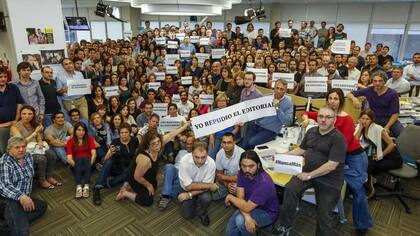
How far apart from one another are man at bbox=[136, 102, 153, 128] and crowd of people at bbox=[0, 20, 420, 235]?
0.08 ft

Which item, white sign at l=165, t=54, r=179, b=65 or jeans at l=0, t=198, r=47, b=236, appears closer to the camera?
jeans at l=0, t=198, r=47, b=236

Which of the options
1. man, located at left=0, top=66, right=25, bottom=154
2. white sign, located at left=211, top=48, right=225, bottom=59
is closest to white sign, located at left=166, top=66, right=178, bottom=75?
white sign, located at left=211, top=48, right=225, bottom=59

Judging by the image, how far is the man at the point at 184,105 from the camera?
17.2 feet

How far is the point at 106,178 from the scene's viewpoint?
3924 millimetres

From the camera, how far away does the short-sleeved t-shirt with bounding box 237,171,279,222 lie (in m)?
2.54

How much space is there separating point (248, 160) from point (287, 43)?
279 inches

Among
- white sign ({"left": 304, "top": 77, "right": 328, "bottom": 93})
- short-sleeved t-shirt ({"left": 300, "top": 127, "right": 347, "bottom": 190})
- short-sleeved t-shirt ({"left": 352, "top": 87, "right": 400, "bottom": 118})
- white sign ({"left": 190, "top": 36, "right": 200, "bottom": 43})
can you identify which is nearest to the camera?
short-sleeved t-shirt ({"left": 300, "top": 127, "right": 347, "bottom": 190})

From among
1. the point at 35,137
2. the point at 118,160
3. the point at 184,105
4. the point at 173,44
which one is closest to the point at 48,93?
the point at 35,137

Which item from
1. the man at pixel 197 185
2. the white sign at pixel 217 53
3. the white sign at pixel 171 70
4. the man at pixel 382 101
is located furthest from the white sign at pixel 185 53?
the man at pixel 197 185

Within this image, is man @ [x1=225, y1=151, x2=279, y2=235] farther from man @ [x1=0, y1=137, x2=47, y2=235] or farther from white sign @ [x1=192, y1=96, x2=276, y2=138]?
man @ [x1=0, y1=137, x2=47, y2=235]

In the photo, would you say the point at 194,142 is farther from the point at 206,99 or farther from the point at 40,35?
the point at 40,35

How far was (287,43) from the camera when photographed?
343 inches

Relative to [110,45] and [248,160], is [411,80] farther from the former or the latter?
[110,45]

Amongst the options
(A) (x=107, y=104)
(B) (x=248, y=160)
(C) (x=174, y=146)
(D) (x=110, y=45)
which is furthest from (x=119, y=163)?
(D) (x=110, y=45)
